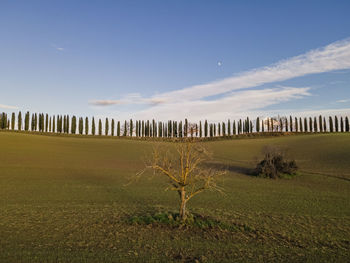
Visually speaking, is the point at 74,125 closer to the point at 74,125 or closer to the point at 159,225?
the point at 74,125

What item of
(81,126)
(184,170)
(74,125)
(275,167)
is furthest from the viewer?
(81,126)

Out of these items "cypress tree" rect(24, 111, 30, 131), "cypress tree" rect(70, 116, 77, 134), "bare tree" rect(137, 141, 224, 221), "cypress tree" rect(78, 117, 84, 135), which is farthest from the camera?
"cypress tree" rect(78, 117, 84, 135)

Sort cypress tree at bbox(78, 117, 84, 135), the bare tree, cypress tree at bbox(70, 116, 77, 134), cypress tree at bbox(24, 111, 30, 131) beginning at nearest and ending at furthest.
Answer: the bare tree → cypress tree at bbox(24, 111, 30, 131) → cypress tree at bbox(70, 116, 77, 134) → cypress tree at bbox(78, 117, 84, 135)

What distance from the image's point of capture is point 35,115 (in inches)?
3477

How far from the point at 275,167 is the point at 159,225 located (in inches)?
773

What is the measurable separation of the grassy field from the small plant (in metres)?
1.30

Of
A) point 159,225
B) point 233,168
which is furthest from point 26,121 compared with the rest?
point 159,225

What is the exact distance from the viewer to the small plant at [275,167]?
27.5 m

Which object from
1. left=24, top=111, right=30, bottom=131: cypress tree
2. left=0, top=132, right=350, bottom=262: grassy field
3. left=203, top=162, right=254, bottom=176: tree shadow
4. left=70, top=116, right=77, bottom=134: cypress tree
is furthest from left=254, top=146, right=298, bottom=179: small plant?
left=24, top=111, right=30, bottom=131: cypress tree

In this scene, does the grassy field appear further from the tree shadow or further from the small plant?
the tree shadow

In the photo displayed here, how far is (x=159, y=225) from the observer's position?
38.0 ft

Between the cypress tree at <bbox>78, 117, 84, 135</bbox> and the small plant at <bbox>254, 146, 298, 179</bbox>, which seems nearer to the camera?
the small plant at <bbox>254, 146, 298, 179</bbox>

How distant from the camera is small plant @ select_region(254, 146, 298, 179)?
90.2ft

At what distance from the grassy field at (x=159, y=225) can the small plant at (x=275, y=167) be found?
1299 mm
